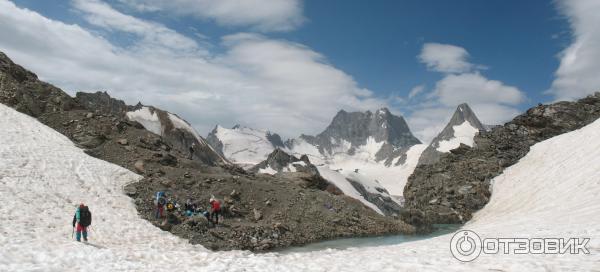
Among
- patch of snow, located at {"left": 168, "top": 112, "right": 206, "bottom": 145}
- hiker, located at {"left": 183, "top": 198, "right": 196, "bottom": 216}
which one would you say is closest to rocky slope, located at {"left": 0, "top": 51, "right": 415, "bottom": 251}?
hiker, located at {"left": 183, "top": 198, "right": 196, "bottom": 216}

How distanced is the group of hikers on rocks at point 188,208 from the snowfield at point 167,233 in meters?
1.81

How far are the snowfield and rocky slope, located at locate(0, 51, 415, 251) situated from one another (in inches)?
83.6

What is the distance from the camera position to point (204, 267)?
15945 millimetres

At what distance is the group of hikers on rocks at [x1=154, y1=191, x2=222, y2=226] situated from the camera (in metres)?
30.5

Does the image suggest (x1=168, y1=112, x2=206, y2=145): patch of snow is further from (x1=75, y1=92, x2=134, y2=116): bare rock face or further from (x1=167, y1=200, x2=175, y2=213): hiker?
(x1=167, y1=200, x2=175, y2=213): hiker

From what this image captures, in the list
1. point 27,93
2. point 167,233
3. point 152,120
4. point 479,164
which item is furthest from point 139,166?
point 479,164

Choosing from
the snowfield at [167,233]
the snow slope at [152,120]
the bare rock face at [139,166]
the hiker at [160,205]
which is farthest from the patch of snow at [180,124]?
the hiker at [160,205]

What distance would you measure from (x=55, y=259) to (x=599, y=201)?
3167cm

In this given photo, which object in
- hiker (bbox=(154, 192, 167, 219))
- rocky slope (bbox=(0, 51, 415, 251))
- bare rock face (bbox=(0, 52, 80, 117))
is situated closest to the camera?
rocky slope (bbox=(0, 51, 415, 251))

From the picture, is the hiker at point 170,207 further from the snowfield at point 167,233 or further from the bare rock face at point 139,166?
the bare rock face at point 139,166

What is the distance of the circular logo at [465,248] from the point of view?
16766mm

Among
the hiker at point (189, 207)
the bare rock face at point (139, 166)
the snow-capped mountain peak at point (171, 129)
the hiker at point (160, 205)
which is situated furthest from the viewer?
the snow-capped mountain peak at point (171, 129)

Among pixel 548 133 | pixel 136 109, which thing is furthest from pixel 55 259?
pixel 136 109

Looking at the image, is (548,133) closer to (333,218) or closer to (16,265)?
(333,218)
